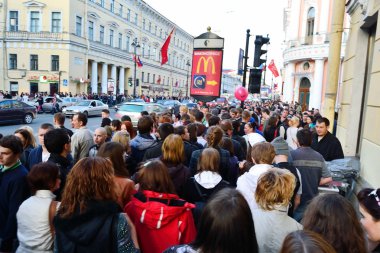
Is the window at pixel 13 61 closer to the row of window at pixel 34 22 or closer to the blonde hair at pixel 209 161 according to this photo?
the row of window at pixel 34 22

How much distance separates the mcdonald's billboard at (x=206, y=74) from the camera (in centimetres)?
793

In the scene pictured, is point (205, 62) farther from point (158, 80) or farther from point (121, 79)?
point (158, 80)

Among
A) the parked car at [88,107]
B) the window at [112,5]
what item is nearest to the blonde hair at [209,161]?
the parked car at [88,107]

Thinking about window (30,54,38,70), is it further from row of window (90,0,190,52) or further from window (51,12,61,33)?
row of window (90,0,190,52)

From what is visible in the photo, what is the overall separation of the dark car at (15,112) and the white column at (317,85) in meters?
22.0

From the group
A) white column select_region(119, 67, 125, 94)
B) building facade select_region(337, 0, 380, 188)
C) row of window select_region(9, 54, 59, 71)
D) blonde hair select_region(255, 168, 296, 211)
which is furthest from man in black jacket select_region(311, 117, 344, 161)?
white column select_region(119, 67, 125, 94)

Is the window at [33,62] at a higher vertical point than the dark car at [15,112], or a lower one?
higher

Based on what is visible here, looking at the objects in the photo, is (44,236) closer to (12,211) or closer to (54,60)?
(12,211)

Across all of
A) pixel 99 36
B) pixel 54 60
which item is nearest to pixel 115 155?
pixel 54 60

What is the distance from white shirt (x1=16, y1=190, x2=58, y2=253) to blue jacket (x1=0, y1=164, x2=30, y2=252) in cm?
33

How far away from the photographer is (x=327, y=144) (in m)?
6.30

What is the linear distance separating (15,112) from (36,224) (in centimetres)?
1941

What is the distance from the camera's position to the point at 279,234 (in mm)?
2607

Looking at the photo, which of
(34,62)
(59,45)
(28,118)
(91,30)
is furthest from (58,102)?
(91,30)
